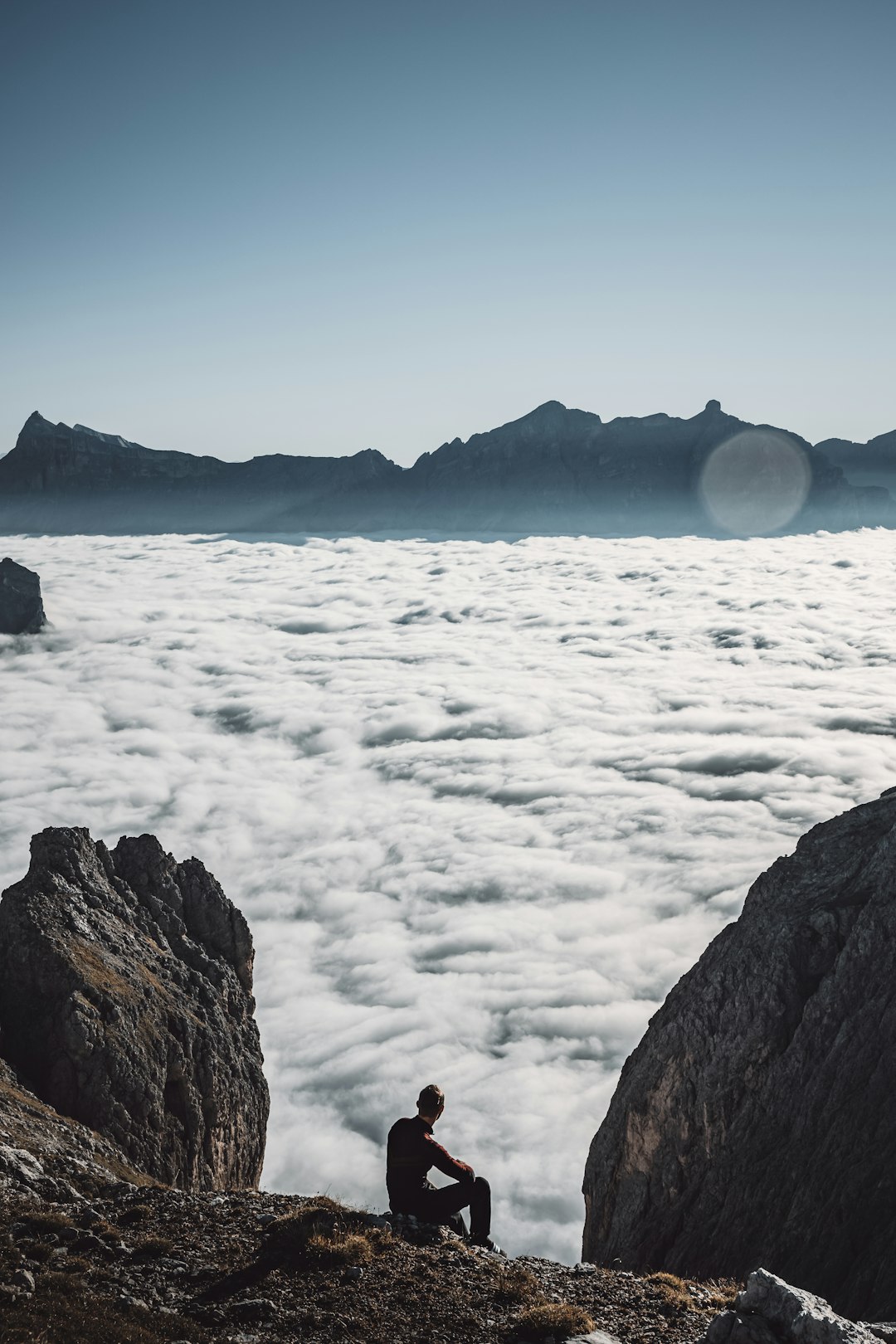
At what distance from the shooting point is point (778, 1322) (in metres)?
10.4

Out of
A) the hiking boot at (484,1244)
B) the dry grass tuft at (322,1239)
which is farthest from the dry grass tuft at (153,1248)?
the hiking boot at (484,1244)

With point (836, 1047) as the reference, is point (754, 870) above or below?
below

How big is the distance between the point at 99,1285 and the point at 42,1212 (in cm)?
250

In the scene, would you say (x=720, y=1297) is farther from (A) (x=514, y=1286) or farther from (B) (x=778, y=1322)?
(A) (x=514, y=1286)

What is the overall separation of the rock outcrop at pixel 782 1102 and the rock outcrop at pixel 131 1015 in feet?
40.8

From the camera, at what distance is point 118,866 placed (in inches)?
1484

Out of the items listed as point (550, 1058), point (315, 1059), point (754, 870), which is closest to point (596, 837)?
point (754, 870)

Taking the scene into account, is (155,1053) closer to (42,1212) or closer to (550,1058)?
(42,1212)

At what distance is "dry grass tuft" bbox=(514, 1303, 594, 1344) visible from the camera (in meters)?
11.0

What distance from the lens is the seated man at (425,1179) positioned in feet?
44.8

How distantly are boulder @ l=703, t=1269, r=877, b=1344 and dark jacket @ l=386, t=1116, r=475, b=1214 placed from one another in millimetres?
4316

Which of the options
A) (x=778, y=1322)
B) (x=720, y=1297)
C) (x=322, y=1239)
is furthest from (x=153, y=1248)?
(x=720, y=1297)

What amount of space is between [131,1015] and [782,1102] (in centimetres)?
1882

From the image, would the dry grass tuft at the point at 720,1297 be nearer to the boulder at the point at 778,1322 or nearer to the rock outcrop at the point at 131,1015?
the boulder at the point at 778,1322
